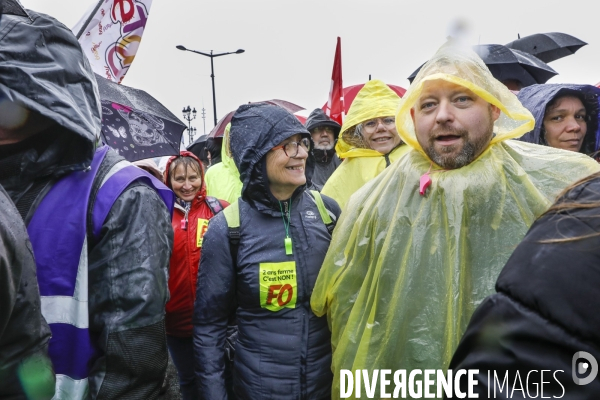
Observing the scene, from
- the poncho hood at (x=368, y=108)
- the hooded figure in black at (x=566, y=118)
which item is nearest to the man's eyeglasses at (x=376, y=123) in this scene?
the poncho hood at (x=368, y=108)

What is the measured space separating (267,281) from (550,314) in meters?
1.59

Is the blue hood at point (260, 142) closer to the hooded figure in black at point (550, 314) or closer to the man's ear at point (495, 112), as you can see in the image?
the man's ear at point (495, 112)

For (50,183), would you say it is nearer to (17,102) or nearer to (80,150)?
(80,150)

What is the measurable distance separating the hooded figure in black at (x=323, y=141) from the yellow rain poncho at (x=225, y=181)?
121cm

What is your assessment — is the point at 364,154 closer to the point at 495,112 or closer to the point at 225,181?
the point at 225,181

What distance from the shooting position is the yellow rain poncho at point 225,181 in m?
4.37

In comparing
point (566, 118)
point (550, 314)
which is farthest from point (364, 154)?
point (550, 314)

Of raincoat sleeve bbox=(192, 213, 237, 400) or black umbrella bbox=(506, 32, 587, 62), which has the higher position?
black umbrella bbox=(506, 32, 587, 62)

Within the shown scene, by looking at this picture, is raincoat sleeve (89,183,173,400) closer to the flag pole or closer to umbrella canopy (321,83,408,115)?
the flag pole

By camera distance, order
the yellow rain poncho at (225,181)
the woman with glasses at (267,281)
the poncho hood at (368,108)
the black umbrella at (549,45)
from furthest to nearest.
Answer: the black umbrella at (549,45), the yellow rain poncho at (225,181), the poncho hood at (368,108), the woman with glasses at (267,281)

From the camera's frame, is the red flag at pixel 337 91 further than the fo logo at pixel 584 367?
Yes

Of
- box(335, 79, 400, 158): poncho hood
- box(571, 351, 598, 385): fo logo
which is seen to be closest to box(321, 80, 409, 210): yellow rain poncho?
box(335, 79, 400, 158): poncho hood

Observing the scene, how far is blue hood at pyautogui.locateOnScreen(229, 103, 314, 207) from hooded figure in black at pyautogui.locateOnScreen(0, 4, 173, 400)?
3.15ft

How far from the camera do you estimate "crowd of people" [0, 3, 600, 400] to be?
0.78 m
